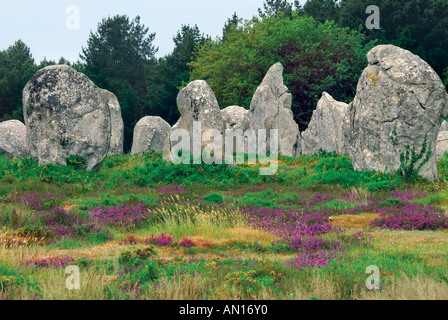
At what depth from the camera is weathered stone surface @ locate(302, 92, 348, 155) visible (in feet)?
108

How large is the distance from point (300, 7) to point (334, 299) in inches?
2793

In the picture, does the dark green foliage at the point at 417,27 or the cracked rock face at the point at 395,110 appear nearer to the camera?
the cracked rock face at the point at 395,110

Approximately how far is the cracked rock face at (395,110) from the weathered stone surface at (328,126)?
11050 mm

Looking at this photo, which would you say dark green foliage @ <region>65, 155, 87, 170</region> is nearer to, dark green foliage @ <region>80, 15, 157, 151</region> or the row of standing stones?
the row of standing stones

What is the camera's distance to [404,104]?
763 inches

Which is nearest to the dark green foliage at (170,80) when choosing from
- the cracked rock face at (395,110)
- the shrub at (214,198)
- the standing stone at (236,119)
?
the standing stone at (236,119)

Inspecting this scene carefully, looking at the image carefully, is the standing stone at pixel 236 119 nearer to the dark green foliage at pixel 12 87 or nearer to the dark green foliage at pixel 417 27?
the dark green foliage at pixel 417 27

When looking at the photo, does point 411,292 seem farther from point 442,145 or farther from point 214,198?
point 442,145

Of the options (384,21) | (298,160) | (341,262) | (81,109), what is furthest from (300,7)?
(341,262)

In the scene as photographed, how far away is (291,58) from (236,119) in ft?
39.2

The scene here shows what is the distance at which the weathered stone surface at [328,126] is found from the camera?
1294 inches

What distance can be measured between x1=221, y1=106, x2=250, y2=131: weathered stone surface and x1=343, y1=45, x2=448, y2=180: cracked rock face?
59.2 ft

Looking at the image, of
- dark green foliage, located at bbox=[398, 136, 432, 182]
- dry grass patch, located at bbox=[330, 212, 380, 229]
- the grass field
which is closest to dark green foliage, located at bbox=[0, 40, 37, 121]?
the grass field
